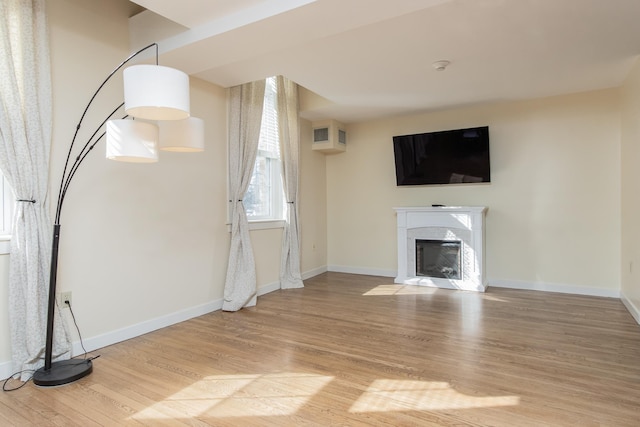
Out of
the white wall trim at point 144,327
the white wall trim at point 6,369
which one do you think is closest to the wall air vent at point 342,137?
the white wall trim at point 144,327

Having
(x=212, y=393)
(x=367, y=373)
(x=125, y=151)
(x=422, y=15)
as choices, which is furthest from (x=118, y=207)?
(x=422, y=15)

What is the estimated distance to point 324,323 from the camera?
339 centimetres

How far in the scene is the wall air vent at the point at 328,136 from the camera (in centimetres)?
546

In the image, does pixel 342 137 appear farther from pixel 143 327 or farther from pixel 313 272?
pixel 143 327

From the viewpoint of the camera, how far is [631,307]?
3.56 meters

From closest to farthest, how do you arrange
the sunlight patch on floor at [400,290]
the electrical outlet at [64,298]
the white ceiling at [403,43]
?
the white ceiling at [403,43]
the electrical outlet at [64,298]
the sunlight patch on floor at [400,290]

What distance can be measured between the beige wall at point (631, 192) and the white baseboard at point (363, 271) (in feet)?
8.92

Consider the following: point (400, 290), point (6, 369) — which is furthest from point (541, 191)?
point (6, 369)

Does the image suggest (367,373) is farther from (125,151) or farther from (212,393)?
(125,151)

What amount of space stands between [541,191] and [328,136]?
2.96 meters

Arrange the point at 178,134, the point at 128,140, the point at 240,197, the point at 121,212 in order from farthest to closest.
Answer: the point at 240,197, the point at 121,212, the point at 178,134, the point at 128,140

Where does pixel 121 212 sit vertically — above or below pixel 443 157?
below

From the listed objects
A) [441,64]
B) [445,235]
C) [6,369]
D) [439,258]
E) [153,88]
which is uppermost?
[441,64]

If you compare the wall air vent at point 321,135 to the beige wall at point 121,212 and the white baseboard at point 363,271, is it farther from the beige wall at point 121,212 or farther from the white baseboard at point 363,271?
the white baseboard at point 363,271
